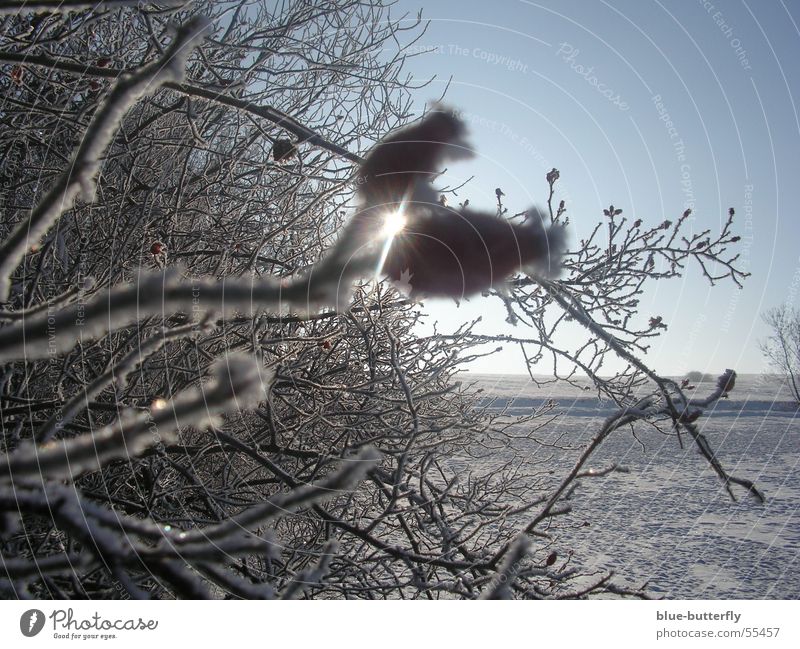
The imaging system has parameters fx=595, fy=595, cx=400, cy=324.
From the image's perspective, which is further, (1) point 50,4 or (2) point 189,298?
(1) point 50,4

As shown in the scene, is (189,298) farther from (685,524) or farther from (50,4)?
(685,524)

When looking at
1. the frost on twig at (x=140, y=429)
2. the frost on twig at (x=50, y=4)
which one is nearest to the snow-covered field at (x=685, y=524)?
the frost on twig at (x=50, y=4)

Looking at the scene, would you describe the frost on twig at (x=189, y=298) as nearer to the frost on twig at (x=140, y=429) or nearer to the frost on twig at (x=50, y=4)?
the frost on twig at (x=140, y=429)

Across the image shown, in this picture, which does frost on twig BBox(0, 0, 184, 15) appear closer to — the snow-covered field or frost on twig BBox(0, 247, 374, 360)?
frost on twig BBox(0, 247, 374, 360)

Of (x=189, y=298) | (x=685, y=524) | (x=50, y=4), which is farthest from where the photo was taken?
(x=685, y=524)

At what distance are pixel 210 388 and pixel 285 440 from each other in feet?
5.14

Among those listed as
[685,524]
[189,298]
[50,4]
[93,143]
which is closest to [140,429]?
[189,298]

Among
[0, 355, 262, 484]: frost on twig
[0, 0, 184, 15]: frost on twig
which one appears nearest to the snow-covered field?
[0, 0, 184, 15]: frost on twig

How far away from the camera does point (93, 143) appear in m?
0.42

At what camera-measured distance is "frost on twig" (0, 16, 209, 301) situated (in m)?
0.42

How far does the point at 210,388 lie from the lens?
0.35 metres

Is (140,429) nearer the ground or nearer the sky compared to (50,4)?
nearer the ground

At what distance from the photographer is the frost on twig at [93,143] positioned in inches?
16.4

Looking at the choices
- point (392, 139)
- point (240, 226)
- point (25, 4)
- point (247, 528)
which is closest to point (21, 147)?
point (240, 226)
